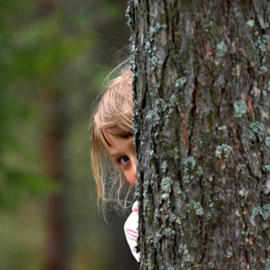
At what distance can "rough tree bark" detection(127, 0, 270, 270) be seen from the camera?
1703 mm

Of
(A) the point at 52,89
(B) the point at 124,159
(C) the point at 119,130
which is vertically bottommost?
(B) the point at 124,159

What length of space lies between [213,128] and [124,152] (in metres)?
1.01

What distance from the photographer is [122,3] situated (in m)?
8.14

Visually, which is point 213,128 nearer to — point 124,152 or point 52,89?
point 124,152

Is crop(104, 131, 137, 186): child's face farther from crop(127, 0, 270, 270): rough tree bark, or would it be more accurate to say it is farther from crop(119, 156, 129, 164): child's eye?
crop(127, 0, 270, 270): rough tree bark

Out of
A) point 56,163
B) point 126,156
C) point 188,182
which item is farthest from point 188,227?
point 56,163

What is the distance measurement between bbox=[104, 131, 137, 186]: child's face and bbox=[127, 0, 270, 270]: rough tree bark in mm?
850

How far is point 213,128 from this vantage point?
173 cm

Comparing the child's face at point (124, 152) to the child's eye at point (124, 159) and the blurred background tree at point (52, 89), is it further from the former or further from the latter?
the blurred background tree at point (52, 89)

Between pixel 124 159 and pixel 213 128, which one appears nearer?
pixel 213 128

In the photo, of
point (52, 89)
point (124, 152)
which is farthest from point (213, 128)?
point (52, 89)

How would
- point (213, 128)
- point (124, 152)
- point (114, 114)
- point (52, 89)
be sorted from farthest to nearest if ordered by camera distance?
1. point (52, 89)
2. point (114, 114)
3. point (124, 152)
4. point (213, 128)

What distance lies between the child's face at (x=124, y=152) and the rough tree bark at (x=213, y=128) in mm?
850

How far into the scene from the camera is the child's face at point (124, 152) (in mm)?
2680
